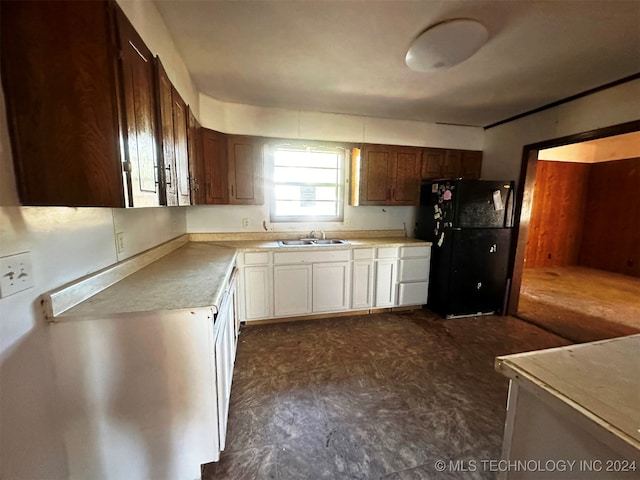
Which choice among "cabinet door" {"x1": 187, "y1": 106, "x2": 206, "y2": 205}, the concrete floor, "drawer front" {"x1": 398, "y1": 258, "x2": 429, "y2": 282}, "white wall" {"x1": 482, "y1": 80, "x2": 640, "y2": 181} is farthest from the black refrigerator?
"cabinet door" {"x1": 187, "y1": 106, "x2": 206, "y2": 205}

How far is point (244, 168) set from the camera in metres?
2.89

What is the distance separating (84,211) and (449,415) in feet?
7.65

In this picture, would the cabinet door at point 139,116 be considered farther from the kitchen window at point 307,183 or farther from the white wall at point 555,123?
the white wall at point 555,123

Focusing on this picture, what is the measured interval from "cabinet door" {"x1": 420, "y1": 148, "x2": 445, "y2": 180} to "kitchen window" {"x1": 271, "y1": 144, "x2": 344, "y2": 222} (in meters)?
1.06

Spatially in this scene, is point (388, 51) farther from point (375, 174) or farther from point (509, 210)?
point (509, 210)

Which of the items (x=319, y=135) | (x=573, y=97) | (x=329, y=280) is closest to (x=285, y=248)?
(x=329, y=280)

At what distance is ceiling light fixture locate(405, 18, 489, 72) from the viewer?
1530mm

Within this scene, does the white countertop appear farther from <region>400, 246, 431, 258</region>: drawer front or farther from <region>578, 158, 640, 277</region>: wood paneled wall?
<region>578, 158, 640, 277</region>: wood paneled wall

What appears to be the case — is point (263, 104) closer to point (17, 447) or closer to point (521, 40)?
point (521, 40)

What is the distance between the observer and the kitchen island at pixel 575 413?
54cm

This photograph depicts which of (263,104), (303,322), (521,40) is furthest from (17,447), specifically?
(521,40)

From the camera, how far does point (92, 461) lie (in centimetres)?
115

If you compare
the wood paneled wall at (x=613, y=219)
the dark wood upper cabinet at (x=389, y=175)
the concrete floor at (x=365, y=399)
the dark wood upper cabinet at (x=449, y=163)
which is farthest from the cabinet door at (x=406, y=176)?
the wood paneled wall at (x=613, y=219)

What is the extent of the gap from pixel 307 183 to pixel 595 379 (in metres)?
2.96
